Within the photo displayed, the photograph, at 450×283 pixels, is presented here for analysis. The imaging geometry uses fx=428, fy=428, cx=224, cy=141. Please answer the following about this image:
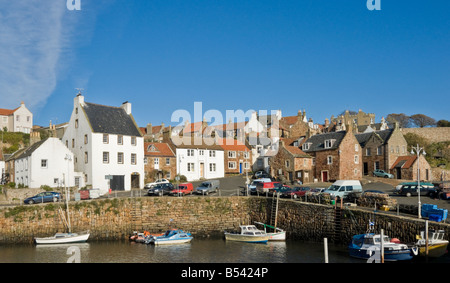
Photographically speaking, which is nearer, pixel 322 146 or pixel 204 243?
pixel 204 243

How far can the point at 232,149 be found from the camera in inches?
2739

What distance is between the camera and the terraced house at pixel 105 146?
51719mm

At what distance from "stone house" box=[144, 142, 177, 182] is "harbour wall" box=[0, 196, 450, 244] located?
1783cm


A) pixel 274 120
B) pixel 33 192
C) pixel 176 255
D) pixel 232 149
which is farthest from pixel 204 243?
pixel 274 120

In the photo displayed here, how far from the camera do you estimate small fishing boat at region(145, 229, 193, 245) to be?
3566 centimetres

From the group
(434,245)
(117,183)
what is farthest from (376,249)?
(117,183)

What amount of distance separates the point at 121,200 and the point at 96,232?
12.1 feet

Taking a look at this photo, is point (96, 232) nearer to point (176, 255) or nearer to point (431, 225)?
point (176, 255)

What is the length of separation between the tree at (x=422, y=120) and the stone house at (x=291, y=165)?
243 feet

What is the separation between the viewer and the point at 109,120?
55.0m

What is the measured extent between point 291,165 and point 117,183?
75.9 ft

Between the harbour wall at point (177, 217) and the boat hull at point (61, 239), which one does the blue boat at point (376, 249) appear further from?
the boat hull at point (61, 239)

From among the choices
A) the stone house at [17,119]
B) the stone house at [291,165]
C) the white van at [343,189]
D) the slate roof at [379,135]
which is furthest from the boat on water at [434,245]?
the stone house at [17,119]

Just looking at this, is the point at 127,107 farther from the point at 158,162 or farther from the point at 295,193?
the point at 295,193
